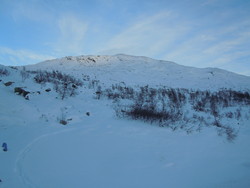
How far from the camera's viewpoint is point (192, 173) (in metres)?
3.16

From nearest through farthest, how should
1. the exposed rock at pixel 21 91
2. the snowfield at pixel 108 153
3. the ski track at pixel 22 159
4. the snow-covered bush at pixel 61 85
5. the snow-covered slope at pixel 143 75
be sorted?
1. the ski track at pixel 22 159
2. the snowfield at pixel 108 153
3. the exposed rock at pixel 21 91
4. the snow-covered bush at pixel 61 85
5. the snow-covered slope at pixel 143 75

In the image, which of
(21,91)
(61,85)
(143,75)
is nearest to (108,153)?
(21,91)

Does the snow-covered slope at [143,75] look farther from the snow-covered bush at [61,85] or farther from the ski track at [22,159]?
the ski track at [22,159]

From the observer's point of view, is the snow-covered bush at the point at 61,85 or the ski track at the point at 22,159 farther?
the snow-covered bush at the point at 61,85

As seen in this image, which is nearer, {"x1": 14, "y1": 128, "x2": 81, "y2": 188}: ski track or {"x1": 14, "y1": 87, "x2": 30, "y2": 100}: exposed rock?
{"x1": 14, "y1": 128, "x2": 81, "y2": 188}: ski track

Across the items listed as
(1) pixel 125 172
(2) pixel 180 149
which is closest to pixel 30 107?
(1) pixel 125 172

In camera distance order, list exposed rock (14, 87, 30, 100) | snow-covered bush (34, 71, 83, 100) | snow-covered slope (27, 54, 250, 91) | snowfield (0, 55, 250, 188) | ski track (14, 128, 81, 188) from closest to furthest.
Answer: ski track (14, 128, 81, 188), snowfield (0, 55, 250, 188), exposed rock (14, 87, 30, 100), snow-covered bush (34, 71, 83, 100), snow-covered slope (27, 54, 250, 91)

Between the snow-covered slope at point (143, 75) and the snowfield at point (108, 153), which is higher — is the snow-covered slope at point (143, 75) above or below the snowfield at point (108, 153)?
above

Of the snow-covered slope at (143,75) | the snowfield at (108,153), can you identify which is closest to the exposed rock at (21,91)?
the snowfield at (108,153)

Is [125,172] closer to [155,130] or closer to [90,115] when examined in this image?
[155,130]

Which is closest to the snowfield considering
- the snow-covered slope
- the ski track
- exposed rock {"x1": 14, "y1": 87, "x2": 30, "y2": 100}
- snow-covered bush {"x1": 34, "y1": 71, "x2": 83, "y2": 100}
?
the ski track

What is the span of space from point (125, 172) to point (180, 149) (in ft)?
6.06

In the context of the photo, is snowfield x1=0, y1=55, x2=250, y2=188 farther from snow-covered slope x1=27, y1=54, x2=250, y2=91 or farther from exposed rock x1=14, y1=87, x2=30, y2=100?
snow-covered slope x1=27, y1=54, x2=250, y2=91

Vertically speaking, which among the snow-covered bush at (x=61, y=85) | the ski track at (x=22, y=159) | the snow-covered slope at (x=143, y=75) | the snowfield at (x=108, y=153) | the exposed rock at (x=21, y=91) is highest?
the snow-covered slope at (x=143, y=75)
